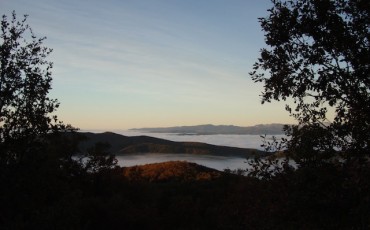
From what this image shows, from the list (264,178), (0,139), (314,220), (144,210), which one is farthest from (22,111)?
(144,210)

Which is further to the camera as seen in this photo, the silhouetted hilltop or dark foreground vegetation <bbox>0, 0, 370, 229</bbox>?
the silhouetted hilltop

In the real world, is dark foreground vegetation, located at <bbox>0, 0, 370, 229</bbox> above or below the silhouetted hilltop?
above

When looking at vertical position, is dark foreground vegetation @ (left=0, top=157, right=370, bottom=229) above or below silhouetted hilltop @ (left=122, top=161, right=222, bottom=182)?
above

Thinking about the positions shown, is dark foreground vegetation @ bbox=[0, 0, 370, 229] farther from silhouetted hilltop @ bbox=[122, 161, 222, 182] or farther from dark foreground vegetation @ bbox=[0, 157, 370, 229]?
silhouetted hilltop @ bbox=[122, 161, 222, 182]

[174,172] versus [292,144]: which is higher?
[292,144]

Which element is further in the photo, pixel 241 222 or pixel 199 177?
pixel 199 177

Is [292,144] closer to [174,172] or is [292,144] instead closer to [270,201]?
[270,201]

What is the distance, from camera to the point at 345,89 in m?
12.0

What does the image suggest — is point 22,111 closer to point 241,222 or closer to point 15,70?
point 15,70

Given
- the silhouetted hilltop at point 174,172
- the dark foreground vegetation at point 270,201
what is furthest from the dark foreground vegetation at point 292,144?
the silhouetted hilltop at point 174,172

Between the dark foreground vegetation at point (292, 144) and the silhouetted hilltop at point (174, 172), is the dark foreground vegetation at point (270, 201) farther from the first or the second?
the silhouetted hilltop at point (174, 172)

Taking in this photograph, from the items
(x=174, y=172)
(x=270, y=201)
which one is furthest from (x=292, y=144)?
(x=174, y=172)

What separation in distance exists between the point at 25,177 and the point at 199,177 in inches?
3255

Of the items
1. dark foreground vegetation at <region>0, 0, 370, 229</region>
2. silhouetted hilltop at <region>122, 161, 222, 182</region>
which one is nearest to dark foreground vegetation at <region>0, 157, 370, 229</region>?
dark foreground vegetation at <region>0, 0, 370, 229</region>
